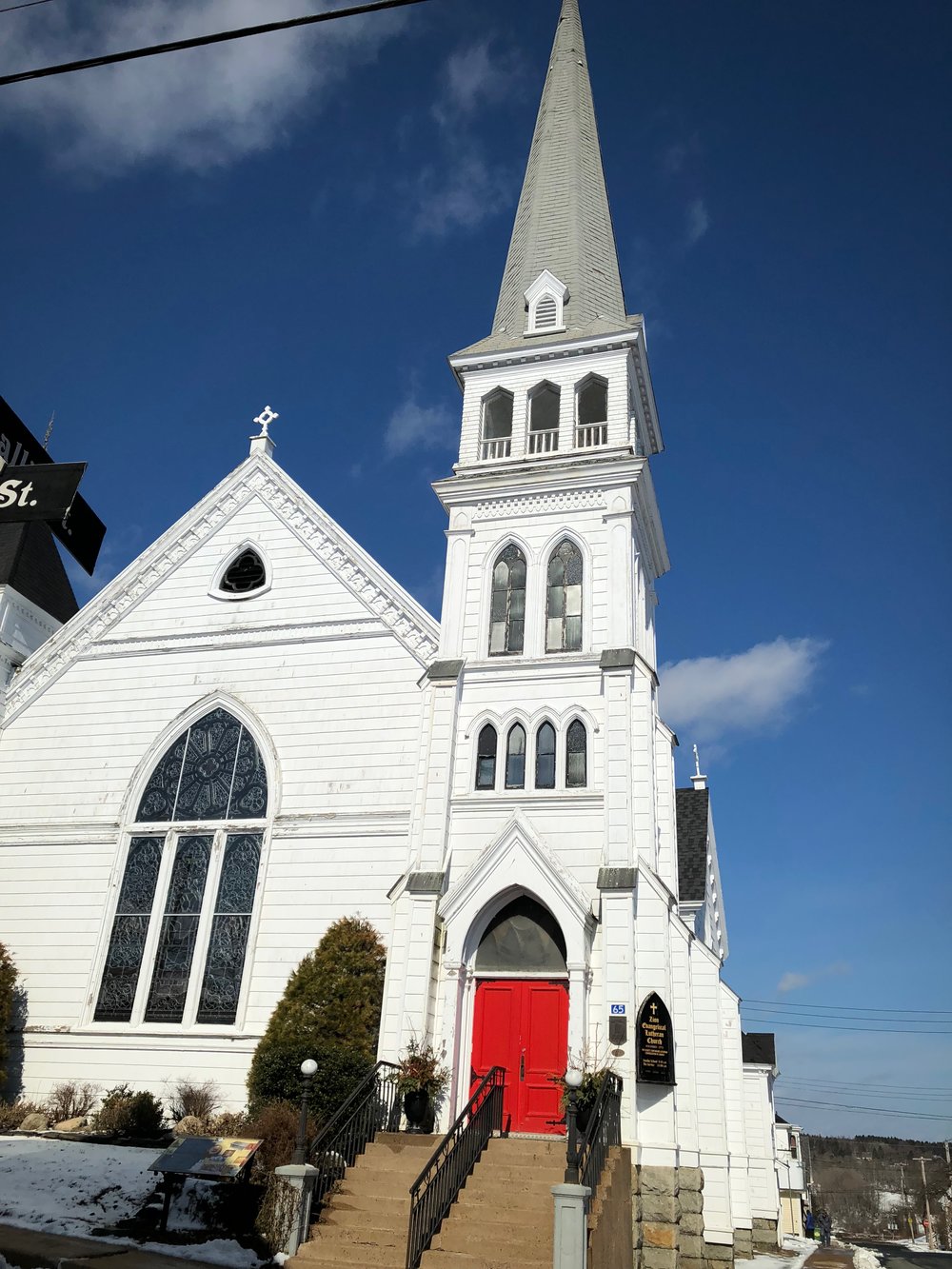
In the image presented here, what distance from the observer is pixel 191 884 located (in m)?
18.6

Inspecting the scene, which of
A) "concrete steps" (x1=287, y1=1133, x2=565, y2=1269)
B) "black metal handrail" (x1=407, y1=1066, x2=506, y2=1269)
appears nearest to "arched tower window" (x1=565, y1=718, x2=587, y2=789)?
"black metal handrail" (x1=407, y1=1066, x2=506, y2=1269)

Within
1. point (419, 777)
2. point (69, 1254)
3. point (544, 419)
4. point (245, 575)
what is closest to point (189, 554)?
point (245, 575)

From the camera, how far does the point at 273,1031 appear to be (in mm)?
16125

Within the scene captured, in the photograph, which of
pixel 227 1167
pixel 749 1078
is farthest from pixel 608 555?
pixel 749 1078

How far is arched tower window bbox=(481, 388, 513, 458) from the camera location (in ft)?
66.5

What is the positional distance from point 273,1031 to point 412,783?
4.53 meters

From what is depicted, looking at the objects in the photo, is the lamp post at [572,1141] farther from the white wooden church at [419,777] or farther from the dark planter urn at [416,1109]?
the dark planter urn at [416,1109]

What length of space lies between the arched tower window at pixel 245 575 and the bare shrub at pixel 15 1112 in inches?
383

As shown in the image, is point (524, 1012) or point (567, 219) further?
point (567, 219)

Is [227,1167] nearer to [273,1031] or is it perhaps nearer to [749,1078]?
[273,1031]

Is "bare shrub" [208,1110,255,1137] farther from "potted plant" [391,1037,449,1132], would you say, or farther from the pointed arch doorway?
the pointed arch doorway

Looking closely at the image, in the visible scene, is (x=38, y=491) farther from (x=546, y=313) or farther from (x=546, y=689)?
(x=546, y=313)

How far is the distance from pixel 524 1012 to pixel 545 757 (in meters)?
3.96

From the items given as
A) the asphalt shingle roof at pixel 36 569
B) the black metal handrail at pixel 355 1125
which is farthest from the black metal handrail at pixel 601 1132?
the asphalt shingle roof at pixel 36 569
